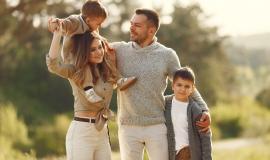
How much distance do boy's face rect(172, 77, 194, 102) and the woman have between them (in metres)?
0.46

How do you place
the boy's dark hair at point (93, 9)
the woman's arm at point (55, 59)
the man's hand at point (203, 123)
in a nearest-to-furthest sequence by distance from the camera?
the woman's arm at point (55, 59)
the boy's dark hair at point (93, 9)
the man's hand at point (203, 123)

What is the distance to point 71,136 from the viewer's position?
14.8ft

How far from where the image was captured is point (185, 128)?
15.8 feet

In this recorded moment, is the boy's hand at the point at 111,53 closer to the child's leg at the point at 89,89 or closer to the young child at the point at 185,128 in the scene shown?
the child's leg at the point at 89,89

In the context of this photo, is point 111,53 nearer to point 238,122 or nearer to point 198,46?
point 238,122

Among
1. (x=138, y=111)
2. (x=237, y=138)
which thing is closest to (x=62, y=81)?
(x=237, y=138)

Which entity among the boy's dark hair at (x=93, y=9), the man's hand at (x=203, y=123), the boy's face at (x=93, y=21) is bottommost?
the man's hand at (x=203, y=123)

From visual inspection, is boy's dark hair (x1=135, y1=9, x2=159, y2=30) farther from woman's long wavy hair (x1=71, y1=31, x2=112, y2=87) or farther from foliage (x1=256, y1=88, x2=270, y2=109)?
foliage (x1=256, y1=88, x2=270, y2=109)

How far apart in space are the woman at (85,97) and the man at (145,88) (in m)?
0.26

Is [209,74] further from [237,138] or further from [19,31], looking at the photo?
[19,31]

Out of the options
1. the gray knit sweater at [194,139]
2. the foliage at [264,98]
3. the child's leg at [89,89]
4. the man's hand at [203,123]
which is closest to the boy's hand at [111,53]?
the child's leg at [89,89]

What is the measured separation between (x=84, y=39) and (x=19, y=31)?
704 inches

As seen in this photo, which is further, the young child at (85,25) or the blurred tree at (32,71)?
the blurred tree at (32,71)

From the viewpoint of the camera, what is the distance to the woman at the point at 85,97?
4460 millimetres
